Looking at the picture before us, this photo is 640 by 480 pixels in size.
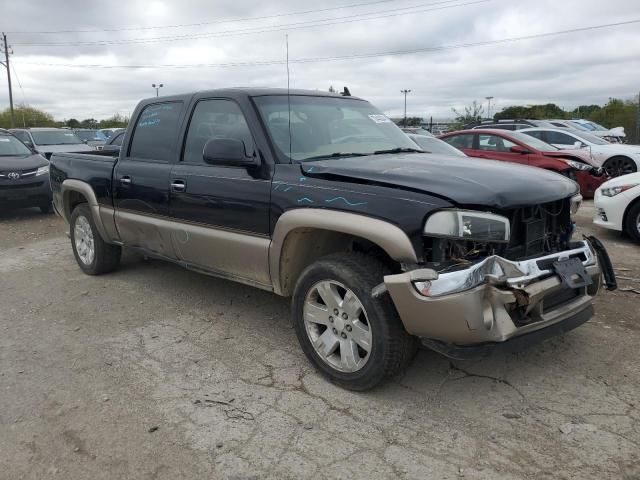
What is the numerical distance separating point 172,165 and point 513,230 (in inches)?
108

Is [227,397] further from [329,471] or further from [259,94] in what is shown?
[259,94]

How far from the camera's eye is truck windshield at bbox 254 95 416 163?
3807mm

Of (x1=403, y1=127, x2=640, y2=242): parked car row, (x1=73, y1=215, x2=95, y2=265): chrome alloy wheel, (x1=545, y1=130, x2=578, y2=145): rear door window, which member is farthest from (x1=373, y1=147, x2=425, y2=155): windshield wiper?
(x1=545, y1=130, x2=578, y2=145): rear door window

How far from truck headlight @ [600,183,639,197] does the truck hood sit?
160 inches

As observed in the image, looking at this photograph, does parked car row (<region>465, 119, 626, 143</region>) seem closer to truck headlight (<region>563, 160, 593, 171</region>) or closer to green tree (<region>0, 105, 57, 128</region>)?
truck headlight (<region>563, 160, 593, 171</region>)

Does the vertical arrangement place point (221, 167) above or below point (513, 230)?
above

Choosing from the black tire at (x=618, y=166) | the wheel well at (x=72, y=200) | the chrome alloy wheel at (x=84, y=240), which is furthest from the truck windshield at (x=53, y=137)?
the black tire at (x=618, y=166)

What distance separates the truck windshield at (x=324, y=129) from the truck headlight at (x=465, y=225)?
1206mm

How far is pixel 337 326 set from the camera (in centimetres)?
329

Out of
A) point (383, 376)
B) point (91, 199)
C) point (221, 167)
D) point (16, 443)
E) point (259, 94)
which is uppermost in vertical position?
point (259, 94)

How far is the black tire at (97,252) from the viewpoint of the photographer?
5.70 m

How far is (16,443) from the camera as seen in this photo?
2.86 meters

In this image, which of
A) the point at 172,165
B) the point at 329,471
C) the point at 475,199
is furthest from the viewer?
the point at 172,165

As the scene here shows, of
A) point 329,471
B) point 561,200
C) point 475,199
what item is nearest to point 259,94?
point 475,199
